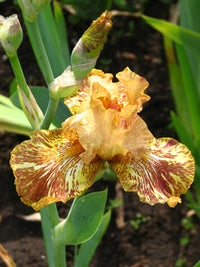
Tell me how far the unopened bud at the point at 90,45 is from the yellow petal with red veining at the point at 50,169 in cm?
14

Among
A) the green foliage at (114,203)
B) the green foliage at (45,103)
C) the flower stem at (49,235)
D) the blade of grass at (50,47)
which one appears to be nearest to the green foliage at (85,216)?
the flower stem at (49,235)

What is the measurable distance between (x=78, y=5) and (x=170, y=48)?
629 mm

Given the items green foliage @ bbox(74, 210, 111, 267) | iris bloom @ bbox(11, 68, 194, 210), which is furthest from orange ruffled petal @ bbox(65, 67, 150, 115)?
green foliage @ bbox(74, 210, 111, 267)

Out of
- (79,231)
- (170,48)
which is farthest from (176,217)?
(79,231)

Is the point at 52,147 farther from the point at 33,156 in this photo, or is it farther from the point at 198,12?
the point at 198,12

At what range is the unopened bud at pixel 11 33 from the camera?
684 millimetres

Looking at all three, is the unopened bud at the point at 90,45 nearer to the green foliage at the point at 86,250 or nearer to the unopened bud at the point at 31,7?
the unopened bud at the point at 31,7

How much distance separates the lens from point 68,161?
747 mm

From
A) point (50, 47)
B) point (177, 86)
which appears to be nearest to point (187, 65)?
point (177, 86)

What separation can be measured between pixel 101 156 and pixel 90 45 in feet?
0.72

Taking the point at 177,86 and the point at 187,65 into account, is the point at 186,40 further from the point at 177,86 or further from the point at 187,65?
the point at 177,86

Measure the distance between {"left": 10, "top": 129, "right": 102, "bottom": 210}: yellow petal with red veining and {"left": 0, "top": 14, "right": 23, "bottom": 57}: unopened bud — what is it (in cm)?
17

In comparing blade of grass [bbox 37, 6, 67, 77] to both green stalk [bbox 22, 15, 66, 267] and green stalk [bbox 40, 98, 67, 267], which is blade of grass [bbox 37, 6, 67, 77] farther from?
green stalk [bbox 40, 98, 67, 267]

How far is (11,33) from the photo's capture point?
2.25ft
